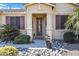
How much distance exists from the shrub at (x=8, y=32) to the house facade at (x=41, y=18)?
268 mm

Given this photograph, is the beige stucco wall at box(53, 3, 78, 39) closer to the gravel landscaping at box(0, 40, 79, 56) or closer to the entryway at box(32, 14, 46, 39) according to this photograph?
the gravel landscaping at box(0, 40, 79, 56)

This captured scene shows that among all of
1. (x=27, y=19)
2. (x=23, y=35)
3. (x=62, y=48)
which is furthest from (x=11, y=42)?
(x=62, y=48)

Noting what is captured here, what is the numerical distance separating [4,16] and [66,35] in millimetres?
2732

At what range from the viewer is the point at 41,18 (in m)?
9.41

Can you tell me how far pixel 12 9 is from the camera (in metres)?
9.02

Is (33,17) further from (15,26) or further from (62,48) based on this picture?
(62,48)

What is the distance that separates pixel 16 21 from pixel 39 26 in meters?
1.25

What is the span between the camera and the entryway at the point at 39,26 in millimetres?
9113

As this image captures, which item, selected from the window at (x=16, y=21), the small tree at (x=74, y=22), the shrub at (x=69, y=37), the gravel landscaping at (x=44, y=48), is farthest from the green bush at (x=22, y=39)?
the small tree at (x=74, y=22)

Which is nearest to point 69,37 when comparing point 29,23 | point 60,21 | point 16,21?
point 60,21

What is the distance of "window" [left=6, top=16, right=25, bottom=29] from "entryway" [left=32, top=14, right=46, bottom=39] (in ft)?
1.79

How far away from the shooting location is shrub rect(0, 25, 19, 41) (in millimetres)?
8953

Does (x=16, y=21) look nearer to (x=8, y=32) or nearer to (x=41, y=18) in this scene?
(x=8, y=32)

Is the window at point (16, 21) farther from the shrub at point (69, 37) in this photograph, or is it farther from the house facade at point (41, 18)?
the shrub at point (69, 37)
